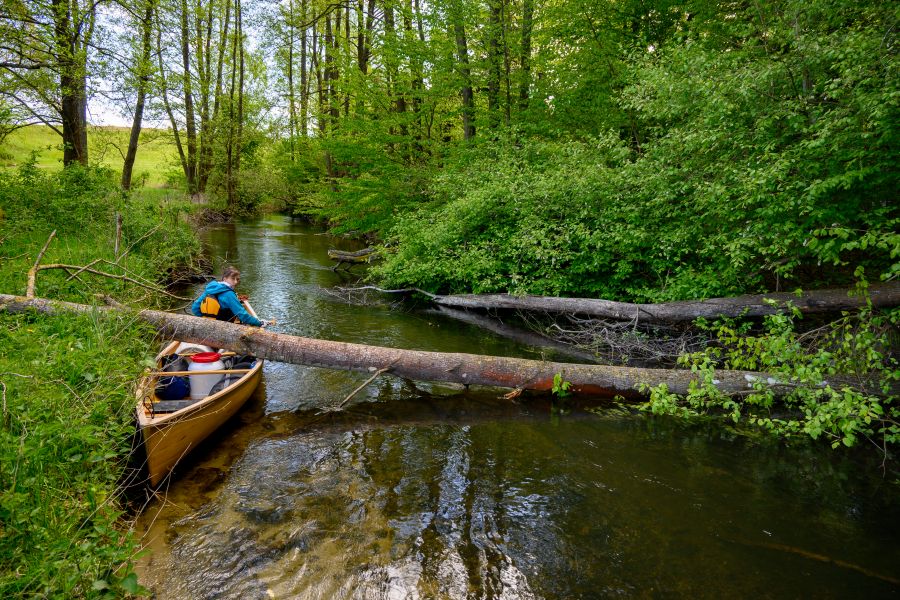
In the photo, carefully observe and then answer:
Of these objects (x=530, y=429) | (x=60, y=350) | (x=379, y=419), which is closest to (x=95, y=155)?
(x=60, y=350)

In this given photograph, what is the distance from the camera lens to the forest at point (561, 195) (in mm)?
4051

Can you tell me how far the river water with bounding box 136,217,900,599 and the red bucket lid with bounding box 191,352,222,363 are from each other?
0.80 m

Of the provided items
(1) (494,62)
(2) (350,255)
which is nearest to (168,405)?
(2) (350,255)

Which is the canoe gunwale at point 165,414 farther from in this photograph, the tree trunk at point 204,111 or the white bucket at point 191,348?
the tree trunk at point 204,111

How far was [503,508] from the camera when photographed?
424 cm

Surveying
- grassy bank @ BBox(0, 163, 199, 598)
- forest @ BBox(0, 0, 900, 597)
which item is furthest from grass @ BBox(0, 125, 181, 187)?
grassy bank @ BBox(0, 163, 199, 598)

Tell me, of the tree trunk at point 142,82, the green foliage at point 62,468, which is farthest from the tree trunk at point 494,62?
the green foliage at point 62,468

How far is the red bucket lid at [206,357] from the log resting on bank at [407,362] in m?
0.24

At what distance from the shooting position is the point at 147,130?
69.6ft

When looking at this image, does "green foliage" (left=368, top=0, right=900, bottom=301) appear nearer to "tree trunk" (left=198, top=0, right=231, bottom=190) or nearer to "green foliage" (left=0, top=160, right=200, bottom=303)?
"green foliage" (left=0, top=160, right=200, bottom=303)

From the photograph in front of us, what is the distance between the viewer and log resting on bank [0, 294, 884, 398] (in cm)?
599

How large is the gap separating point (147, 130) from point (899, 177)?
26.3 metres

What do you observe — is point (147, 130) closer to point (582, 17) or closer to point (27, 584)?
point (582, 17)

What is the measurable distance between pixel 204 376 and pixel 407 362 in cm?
251
